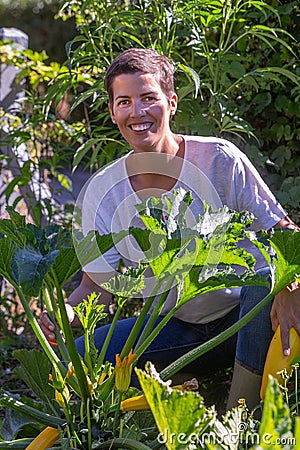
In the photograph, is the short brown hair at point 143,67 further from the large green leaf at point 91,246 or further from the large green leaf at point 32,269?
the large green leaf at point 32,269

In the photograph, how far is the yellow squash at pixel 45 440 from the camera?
1.43 meters

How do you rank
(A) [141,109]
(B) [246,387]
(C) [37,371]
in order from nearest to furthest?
(C) [37,371], (B) [246,387], (A) [141,109]

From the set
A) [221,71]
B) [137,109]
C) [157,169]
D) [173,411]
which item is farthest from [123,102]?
[173,411]

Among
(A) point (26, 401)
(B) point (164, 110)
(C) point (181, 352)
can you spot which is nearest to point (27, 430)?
(A) point (26, 401)

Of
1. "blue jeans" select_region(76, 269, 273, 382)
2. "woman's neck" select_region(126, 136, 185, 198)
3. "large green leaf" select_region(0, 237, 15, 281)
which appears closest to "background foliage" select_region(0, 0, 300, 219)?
"woman's neck" select_region(126, 136, 185, 198)

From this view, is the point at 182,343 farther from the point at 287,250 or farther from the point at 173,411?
the point at 173,411

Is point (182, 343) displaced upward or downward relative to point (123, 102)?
downward

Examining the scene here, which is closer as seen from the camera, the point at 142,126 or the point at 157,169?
the point at 142,126

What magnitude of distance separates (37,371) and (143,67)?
2.96 feet

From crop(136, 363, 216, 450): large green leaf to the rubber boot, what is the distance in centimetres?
92

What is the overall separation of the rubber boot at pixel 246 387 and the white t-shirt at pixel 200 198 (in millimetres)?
342

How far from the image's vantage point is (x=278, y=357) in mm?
1727

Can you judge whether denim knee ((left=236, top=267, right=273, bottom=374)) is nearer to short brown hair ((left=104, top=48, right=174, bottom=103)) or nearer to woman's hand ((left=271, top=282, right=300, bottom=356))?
woman's hand ((left=271, top=282, right=300, bottom=356))

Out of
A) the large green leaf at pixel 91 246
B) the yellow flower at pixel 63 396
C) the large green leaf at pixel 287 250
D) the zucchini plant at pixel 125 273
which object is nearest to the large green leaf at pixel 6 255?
the zucchini plant at pixel 125 273
